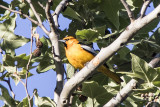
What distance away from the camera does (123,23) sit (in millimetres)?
3814

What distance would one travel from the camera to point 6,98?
10.2 ft

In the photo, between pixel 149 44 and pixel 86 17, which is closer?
pixel 149 44

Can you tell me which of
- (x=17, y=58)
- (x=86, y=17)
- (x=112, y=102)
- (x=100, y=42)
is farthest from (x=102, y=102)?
(x=86, y=17)

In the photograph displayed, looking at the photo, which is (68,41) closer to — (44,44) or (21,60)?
(44,44)

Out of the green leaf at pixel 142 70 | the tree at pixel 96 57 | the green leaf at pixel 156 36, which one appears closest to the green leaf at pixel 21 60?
the tree at pixel 96 57

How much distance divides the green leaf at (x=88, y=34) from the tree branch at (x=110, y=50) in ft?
2.59

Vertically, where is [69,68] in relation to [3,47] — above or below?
below

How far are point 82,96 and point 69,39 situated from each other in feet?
4.28

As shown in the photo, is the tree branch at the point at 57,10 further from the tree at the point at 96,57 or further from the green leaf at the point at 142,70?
the green leaf at the point at 142,70

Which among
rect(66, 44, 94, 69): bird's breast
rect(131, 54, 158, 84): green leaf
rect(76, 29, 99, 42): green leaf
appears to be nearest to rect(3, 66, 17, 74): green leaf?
rect(76, 29, 99, 42): green leaf

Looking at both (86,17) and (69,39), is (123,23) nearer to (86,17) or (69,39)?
(86,17)

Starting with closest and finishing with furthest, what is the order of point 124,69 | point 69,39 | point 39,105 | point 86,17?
point 39,105 < point 124,69 < point 86,17 < point 69,39

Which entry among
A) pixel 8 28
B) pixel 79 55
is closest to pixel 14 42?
pixel 8 28

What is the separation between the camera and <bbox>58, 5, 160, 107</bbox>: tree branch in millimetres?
2275
